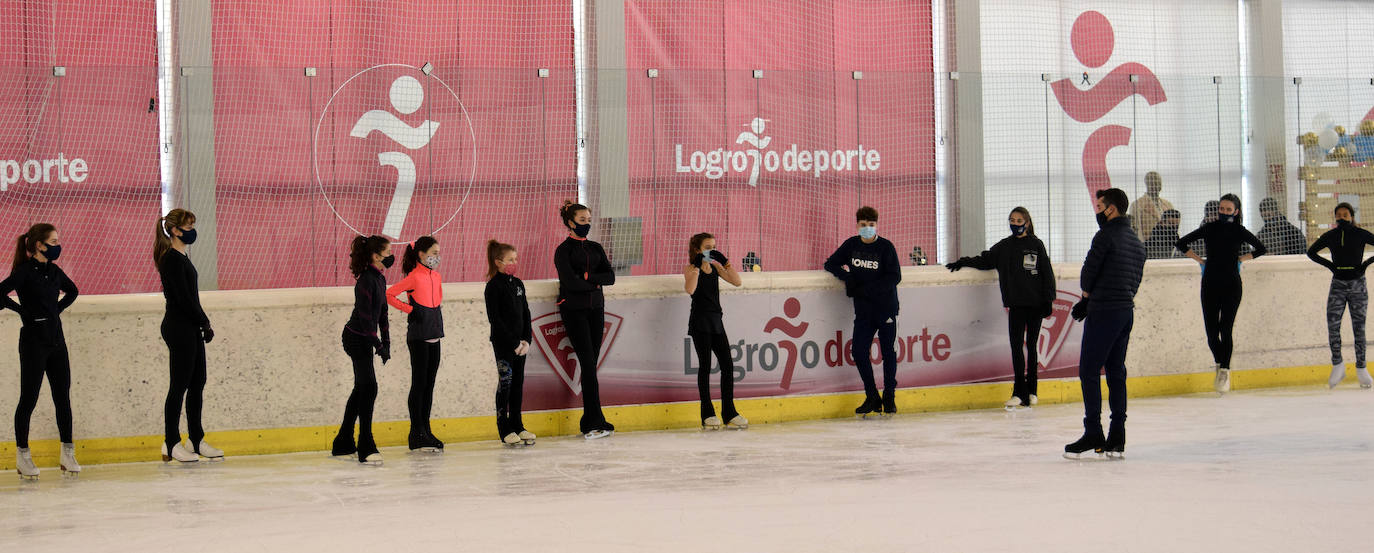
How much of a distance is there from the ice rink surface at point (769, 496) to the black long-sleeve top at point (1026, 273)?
3.89ft

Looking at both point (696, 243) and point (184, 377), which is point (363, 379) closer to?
point (184, 377)

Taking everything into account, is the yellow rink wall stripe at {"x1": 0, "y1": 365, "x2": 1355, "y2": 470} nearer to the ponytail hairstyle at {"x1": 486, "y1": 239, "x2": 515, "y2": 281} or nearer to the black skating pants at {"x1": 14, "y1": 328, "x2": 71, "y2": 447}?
the black skating pants at {"x1": 14, "y1": 328, "x2": 71, "y2": 447}

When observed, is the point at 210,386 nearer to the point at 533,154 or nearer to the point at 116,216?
the point at 116,216

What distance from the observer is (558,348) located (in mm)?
9281

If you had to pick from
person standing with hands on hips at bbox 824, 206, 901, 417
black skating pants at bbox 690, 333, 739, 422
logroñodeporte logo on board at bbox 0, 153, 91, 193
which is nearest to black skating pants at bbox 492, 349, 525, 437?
black skating pants at bbox 690, 333, 739, 422

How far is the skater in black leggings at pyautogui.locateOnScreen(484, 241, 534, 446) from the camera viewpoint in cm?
843

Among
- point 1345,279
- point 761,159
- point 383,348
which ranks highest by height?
point 761,159

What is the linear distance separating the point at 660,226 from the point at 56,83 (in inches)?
168

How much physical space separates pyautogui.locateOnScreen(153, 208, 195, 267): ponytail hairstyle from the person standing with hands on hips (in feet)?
15.6

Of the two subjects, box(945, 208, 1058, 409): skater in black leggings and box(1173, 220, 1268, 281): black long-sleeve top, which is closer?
box(945, 208, 1058, 409): skater in black leggings

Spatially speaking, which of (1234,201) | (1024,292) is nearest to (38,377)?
(1024,292)

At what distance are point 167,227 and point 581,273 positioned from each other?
2.66 m

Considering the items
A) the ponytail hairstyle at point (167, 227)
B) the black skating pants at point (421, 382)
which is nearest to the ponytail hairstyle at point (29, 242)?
the ponytail hairstyle at point (167, 227)

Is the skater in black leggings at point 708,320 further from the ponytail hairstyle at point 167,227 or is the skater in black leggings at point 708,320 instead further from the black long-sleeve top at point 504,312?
the ponytail hairstyle at point 167,227
